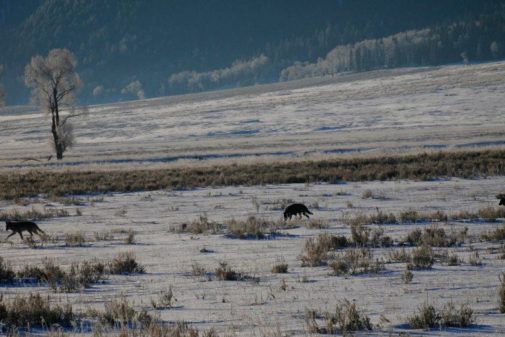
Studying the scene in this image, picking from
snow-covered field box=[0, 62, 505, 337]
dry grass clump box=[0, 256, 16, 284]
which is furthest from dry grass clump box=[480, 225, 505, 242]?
dry grass clump box=[0, 256, 16, 284]

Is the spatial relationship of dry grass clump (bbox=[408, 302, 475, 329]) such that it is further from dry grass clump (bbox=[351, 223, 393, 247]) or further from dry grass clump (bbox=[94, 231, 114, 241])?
dry grass clump (bbox=[94, 231, 114, 241])

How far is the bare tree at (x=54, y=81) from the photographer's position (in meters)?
50.8

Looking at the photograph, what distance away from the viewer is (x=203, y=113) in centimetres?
10562

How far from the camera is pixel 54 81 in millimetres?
51125

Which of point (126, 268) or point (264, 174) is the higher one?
point (264, 174)

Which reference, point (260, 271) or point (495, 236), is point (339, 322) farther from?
point (495, 236)

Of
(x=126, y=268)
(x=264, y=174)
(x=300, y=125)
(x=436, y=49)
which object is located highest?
(x=436, y=49)

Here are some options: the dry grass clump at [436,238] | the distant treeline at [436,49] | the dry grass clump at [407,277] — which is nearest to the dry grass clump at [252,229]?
the dry grass clump at [436,238]

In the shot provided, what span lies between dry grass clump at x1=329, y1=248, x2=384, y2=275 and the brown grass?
1688 centimetres

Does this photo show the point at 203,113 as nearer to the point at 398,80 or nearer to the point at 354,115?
the point at 354,115

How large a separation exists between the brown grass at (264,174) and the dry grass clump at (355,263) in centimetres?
1688

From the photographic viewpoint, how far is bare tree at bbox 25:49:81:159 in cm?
5075

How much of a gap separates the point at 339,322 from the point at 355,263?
11.2 ft

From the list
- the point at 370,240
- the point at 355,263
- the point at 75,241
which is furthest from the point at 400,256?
the point at 75,241
